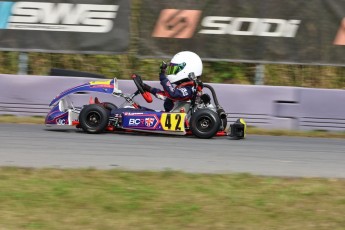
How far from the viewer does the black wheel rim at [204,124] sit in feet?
32.5

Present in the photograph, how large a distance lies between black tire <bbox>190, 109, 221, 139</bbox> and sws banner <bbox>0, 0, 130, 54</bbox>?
8.71 ft

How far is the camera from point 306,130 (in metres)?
11.3

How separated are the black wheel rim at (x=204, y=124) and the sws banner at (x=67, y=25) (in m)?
2.68

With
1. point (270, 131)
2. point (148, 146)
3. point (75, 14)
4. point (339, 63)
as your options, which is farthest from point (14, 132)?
point (339, 63)

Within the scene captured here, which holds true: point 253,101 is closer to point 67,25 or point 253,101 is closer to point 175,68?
point 175,68

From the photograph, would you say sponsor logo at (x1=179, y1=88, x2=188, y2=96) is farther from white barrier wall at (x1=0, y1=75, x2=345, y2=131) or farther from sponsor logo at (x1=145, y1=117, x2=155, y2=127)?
white barrier wall at (x1=0, y1=75, x2=345, y2=131)

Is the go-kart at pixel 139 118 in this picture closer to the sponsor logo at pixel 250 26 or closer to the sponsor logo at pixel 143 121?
the sponsor logo at pixel 143 121

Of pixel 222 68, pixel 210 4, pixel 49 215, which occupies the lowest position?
pixel 49 215

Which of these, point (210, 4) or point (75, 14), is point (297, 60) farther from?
point (75, 14)

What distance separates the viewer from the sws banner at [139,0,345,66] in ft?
38.5

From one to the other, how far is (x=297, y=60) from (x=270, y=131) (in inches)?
59.5

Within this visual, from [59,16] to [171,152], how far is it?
14.8ft

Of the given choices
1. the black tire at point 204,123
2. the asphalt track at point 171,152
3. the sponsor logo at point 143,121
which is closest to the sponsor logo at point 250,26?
the asphalt track at point 171,152

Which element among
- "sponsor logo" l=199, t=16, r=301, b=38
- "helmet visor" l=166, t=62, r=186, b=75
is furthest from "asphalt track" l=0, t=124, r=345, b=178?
"sponsor logo" l=199, t=16, r=301, b=38
